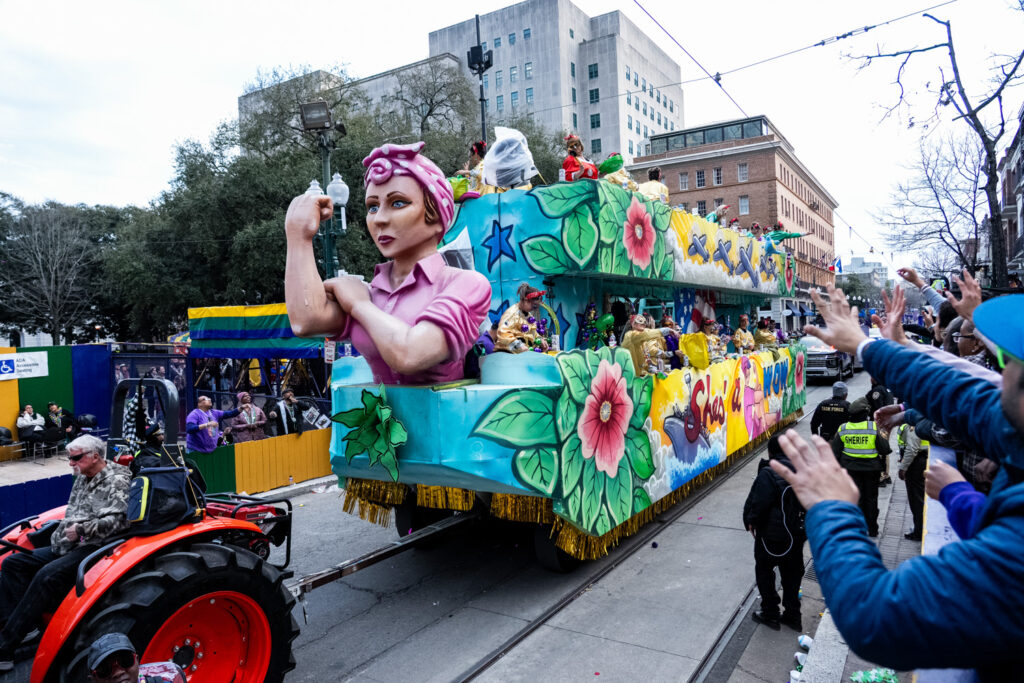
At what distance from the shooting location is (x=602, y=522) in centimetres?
557

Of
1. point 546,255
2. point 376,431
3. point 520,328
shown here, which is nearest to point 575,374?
point 520,328

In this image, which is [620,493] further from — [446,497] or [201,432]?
[201,432]

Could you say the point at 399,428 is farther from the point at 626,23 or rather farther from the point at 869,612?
the point at 626,23

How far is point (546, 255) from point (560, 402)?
174 centimetres

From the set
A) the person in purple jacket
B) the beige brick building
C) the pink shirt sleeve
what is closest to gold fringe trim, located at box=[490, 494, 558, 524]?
the pink shirt sleeve

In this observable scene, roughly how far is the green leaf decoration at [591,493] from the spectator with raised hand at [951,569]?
12.0ft

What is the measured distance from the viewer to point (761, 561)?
4.94 metres

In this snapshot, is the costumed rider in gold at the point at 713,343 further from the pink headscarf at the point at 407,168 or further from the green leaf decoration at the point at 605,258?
the pink headscarf at the point at 407,168

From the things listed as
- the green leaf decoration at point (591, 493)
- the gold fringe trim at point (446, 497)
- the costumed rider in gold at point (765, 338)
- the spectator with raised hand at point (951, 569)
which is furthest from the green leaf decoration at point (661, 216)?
the spectator with raised hand at point (951, 569)

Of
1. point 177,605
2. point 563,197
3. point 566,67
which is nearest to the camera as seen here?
point 177,605

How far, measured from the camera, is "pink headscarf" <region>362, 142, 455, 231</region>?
15.5ft

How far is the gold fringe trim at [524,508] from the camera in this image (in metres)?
5.14

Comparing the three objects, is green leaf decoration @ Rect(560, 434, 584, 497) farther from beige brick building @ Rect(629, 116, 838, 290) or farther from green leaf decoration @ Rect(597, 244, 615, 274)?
beige brick building @ Rect(629, 116, 838, 290)

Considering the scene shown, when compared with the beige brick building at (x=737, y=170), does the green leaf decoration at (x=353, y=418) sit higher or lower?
lower
